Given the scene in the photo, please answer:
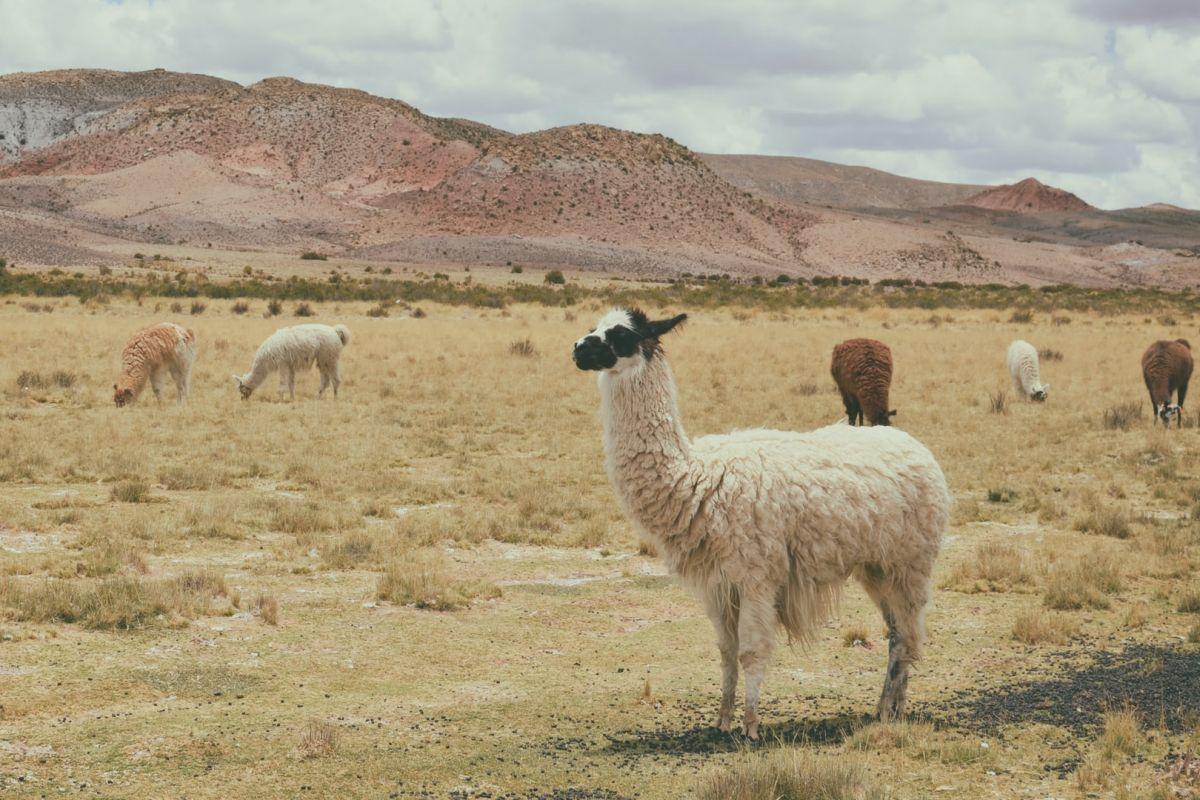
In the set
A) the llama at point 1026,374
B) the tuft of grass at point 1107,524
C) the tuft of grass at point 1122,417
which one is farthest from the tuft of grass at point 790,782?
the llama at point 1026,374

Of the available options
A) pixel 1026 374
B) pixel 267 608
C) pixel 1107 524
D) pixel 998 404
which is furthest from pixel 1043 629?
pixel 1026 374

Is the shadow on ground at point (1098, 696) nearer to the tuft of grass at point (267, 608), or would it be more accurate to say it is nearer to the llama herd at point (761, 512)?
the llama herd at point (761, 512)

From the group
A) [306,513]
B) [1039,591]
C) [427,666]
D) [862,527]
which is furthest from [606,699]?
[306,513]

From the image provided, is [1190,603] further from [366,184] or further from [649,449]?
[366,184]

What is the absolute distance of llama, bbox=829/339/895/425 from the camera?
17.5m

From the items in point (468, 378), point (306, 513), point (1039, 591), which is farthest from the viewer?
point (468, 378)

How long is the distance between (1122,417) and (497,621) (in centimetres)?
1397

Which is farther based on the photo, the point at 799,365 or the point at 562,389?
the point at 799,365

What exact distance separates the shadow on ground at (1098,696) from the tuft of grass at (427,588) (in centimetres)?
416

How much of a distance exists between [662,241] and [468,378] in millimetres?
74976

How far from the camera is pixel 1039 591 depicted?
10180 millimetres

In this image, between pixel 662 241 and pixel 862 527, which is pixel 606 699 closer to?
pixel 862 527

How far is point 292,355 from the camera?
21094 mm

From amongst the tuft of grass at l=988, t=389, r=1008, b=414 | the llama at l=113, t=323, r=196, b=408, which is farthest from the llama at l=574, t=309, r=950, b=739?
the tuft of grass at l=988, t=389, r=1008, b=414
